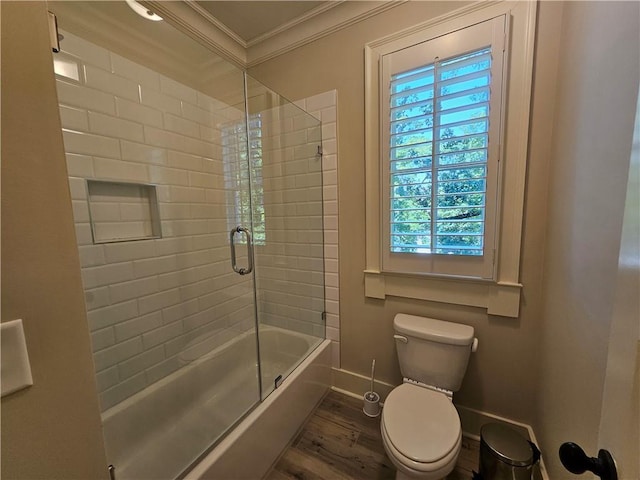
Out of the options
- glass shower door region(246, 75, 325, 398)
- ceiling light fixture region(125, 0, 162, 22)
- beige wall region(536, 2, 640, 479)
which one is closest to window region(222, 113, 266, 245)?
glass shower door region(246, 75, 325, 398)

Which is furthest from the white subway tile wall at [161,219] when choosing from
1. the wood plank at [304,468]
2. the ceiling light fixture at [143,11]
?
the wood plank at [304,468]

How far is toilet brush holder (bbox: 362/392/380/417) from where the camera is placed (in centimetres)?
170

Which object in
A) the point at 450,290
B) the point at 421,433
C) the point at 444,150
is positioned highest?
the point at 444,150

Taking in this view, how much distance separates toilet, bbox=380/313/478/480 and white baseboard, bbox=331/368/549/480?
319 mm

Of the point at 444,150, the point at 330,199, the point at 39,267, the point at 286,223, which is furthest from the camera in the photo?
the point at 286,223

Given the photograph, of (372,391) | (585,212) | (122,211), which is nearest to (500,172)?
(585,212)

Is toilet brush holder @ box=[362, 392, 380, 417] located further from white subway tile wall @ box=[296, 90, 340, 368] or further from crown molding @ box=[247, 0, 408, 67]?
crown molding @ box=[247, 0, 408, 67]

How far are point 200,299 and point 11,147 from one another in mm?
1557

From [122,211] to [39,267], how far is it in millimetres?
1136

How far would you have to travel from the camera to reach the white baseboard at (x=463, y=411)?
4.66 ft

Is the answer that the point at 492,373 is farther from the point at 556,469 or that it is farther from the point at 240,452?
the point at 240,452

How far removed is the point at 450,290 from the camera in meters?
1.51

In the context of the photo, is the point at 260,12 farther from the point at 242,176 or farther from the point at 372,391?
the point at 372,391

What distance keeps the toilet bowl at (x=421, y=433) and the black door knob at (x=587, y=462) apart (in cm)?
73
